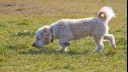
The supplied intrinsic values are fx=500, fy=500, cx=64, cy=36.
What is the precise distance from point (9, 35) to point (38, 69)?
556 centimetres

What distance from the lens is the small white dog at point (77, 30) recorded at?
12.3 metres

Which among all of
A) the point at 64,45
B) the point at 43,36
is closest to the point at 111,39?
the point at 64,45

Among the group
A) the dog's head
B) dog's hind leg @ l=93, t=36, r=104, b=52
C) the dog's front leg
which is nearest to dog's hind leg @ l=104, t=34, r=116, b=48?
dog's hind leg @ l=93, t=36, r=104, b=52

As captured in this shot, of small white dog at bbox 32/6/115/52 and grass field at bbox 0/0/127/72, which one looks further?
small white dog at bbox 32/6/115/52

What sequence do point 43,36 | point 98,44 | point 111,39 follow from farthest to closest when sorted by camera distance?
point 111,39
point 43,36
point 98,44

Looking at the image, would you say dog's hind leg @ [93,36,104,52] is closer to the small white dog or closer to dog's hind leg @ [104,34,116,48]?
the small white dog

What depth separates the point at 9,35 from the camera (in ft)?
50.4

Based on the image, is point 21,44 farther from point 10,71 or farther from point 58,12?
point 58,12

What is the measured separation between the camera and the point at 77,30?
12.5 meters

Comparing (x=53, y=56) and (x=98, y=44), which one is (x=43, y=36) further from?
→ (x=98, y=44)

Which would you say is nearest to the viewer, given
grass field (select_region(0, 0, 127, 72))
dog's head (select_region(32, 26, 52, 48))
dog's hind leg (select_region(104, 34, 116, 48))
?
grass field (select_region(0, 0, 127, 72))

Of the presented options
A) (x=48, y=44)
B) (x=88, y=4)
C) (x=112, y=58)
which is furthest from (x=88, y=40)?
(x=88, y=4)

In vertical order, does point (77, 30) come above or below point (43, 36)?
above

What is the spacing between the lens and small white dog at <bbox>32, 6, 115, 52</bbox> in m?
12.3
